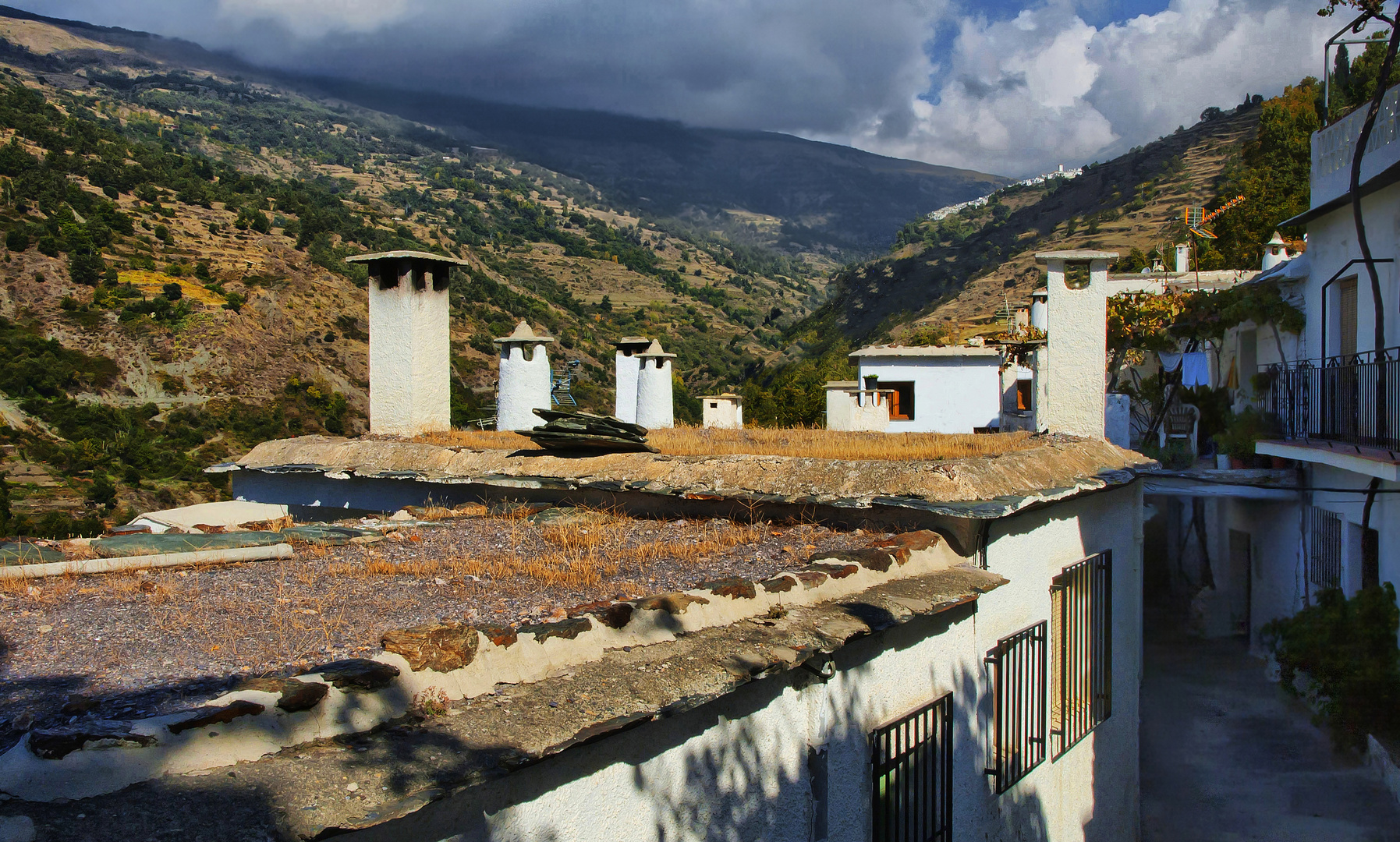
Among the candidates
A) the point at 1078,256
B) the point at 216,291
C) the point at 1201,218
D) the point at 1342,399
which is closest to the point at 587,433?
the point at 1078,256

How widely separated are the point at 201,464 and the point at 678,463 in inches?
1342

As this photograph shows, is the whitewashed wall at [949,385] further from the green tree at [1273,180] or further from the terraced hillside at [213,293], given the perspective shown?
the terraced hillside at [213,293]

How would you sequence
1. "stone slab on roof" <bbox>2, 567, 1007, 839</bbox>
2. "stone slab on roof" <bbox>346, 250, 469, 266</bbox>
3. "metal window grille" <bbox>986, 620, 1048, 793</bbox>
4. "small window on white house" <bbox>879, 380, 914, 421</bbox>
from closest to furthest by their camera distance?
1. "stone slab on roof" <bbox>2, 567, 1007, 839</bbox>
2. "metal window grille" <bbox>986, 620, 1048, 793</bbox>
3. "stone slab on roof" <bbox>346, 250, 469, 266</bbox>
4. "small window on white house" <bbox>879, 380, 914, 421</bbox>

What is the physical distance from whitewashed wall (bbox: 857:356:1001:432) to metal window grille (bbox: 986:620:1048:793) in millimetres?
18884

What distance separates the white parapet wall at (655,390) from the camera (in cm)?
1814

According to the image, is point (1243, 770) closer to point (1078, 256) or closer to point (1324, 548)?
point (1324, 548)

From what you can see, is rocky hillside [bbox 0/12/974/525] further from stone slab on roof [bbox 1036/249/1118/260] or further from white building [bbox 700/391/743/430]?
stone slab on roof [bbox 1036/249/1118/260]

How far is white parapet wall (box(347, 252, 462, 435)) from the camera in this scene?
32.9 ft

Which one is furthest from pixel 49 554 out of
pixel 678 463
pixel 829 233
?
pixel 829 233

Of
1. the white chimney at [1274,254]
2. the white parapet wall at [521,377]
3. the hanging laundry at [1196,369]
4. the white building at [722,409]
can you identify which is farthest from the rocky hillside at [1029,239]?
the white parapet wall at [521,377]

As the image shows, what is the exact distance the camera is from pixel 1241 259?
28516mm

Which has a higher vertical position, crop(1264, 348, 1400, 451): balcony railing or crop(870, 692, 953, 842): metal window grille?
crop(1264, 348, 1400, 451): balcony railing

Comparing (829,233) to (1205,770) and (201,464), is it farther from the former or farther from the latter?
(1205,770)

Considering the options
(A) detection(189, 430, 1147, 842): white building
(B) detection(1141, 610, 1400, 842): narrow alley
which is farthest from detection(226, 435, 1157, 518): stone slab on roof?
(B) detection(1141, 610, 1400, 842): narrow alley
